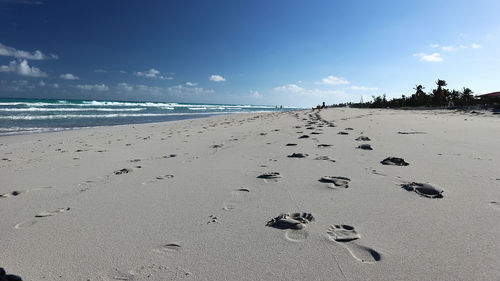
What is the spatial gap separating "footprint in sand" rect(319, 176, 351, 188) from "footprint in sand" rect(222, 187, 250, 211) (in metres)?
0.81

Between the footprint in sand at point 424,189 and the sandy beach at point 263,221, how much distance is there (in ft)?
0.05

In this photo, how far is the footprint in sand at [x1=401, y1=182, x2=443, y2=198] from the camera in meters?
2.23

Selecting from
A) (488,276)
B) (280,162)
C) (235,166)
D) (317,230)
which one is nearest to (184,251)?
(317,230)

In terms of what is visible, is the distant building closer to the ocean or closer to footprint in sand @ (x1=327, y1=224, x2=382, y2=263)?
the ocean

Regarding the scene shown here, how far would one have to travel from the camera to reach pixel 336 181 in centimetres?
271

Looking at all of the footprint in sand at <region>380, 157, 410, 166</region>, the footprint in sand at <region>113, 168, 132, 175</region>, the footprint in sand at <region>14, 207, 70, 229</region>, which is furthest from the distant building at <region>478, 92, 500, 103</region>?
the footprint in sand at <region>14, 207, 70, 229</region>

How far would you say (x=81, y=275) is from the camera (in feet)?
4.53

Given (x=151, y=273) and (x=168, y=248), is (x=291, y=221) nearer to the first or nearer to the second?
(x=168, y=248)

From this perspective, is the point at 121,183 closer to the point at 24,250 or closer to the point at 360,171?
the point at 24,250

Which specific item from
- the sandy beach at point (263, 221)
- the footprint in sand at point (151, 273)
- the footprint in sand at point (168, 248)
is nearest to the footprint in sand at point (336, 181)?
the sandy beach at point (263, 221)

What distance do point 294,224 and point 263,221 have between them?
0.75ft

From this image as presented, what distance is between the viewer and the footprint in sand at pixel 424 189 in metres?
2.23

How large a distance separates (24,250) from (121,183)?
1433 millimetres

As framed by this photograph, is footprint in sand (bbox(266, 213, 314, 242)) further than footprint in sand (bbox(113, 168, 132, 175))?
No
